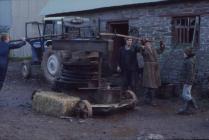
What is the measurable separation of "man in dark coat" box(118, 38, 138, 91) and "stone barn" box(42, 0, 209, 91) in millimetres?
1947

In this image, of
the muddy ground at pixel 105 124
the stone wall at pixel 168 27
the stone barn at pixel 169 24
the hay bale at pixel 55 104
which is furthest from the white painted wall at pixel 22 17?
the hay bale at pixel 55 104

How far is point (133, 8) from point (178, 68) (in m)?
3.11

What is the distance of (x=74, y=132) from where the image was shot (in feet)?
37.1

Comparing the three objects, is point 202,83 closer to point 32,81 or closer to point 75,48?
point 75,48

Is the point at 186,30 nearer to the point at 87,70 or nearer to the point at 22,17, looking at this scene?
the point at 87,70

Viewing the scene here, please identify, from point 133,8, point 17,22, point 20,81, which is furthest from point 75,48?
point 17,22

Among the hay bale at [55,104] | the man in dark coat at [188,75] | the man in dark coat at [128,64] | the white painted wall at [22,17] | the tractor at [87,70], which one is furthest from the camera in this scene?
the white painted wall at [22,17]

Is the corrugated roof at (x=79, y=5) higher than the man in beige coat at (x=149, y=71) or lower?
higher

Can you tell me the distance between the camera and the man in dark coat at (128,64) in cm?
1548

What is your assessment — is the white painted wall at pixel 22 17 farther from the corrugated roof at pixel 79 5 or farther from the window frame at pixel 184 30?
the window frame at pixel 184 30

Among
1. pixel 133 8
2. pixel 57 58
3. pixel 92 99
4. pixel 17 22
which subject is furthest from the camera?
pixel 17 22

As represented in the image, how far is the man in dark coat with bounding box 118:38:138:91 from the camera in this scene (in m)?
15.5

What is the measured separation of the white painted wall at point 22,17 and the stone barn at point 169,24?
41.2ft

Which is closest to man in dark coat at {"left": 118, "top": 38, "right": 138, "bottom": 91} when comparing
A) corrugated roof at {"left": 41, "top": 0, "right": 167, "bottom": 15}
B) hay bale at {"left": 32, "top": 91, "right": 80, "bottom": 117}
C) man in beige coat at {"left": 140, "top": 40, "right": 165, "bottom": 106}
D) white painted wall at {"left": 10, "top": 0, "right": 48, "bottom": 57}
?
man in beige coat at {"left": 140, "top": 40, "right": 165, "bottom": 106}
